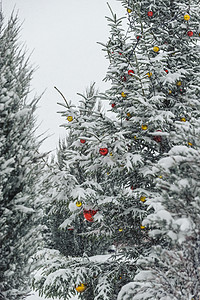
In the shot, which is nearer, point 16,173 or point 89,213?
point 16,173

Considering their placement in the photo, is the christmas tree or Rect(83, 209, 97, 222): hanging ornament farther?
Rect(83, 209, 97, 222): hanging ornament

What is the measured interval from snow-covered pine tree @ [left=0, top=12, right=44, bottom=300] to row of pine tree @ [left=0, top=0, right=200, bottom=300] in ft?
0.04

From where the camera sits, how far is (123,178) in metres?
4.54

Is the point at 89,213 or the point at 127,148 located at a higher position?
the point at 127,148

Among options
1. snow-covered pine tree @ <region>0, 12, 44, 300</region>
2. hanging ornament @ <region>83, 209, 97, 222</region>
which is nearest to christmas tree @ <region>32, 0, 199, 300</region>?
hanging ornament @ <region>83, 209, 97, 222</region>

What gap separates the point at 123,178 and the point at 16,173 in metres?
2.26

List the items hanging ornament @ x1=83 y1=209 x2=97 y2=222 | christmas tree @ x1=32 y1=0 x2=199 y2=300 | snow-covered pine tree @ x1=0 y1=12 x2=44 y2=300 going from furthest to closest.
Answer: hanging ornament @ x1=83 y1=209 x2=97 y2=222, christmas tree @ x1=32 y1=0 x2=199 y2=300, snow-covered pine tree @ x1=0 y1=12 x2=44 y2=300

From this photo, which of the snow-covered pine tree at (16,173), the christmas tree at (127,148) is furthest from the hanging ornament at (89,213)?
the snow-covered pine tree at (16,173)

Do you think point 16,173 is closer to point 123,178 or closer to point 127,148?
point 127,148

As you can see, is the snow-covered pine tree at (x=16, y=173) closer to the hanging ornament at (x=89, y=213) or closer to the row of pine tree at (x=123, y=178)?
the row of pine tree at (x=123, y=178)

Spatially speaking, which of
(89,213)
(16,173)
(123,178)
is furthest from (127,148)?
(16,173)

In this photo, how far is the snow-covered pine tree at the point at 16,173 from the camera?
8.39ft

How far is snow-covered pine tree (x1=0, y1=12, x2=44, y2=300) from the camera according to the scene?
101 inches

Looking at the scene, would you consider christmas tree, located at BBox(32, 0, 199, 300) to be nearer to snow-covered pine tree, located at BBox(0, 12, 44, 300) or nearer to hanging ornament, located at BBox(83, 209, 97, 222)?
hanging ornament, located at BBox(83, 209, 97, 222)
